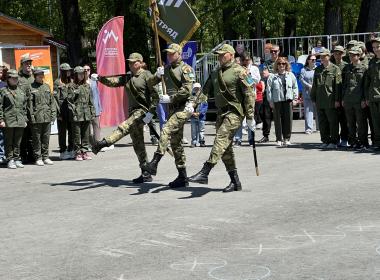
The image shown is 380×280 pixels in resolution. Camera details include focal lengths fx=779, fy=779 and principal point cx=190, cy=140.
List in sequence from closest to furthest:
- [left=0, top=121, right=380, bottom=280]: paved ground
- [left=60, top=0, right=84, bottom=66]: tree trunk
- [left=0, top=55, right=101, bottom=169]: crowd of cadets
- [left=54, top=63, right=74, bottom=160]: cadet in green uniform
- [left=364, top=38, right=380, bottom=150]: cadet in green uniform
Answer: [left=0, top=121, right=380, bottom=280]: paved ground, [left=364, top=38, right=380, bottom=150]: cadet in green uniform, [left=0, top=55, right=101, bottom=169]: crowd of cadets, [left=54, top=63, right=74, bottom=160]: cadet in green uniform, [left=60, top=0, right=84, bottom=66]: tree trunk

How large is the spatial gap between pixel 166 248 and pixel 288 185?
13.3 feet

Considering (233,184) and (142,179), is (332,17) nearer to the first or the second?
(142,179)

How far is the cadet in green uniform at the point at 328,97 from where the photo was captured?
15.8 meters

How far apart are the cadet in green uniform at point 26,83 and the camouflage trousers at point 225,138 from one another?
562cm

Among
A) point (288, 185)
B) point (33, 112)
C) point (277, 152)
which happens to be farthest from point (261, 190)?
point (33, 112)

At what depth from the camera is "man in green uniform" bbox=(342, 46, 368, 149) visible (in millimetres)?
15078

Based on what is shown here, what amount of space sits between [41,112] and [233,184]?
5427mm

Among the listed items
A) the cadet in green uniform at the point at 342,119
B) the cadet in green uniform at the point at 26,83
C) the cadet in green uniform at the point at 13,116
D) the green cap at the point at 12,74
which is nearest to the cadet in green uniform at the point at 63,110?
the cadet in green uniform at the point at 26,83

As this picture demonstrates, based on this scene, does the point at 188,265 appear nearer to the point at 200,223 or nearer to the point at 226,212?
the point at 200,223

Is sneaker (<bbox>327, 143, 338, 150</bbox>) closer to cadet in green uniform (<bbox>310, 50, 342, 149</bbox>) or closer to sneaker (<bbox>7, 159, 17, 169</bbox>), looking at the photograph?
cadet in green uniform (<bbox>310, 50, 342, 149</bbox>)

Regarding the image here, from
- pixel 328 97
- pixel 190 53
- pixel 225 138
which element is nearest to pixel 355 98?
pixel 328 97

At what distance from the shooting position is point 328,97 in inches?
625

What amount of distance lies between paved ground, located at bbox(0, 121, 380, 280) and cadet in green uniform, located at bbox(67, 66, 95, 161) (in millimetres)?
1903

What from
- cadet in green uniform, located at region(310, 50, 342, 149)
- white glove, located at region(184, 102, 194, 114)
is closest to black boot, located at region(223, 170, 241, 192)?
white glove, located at region(184, 102, 194, 114)
